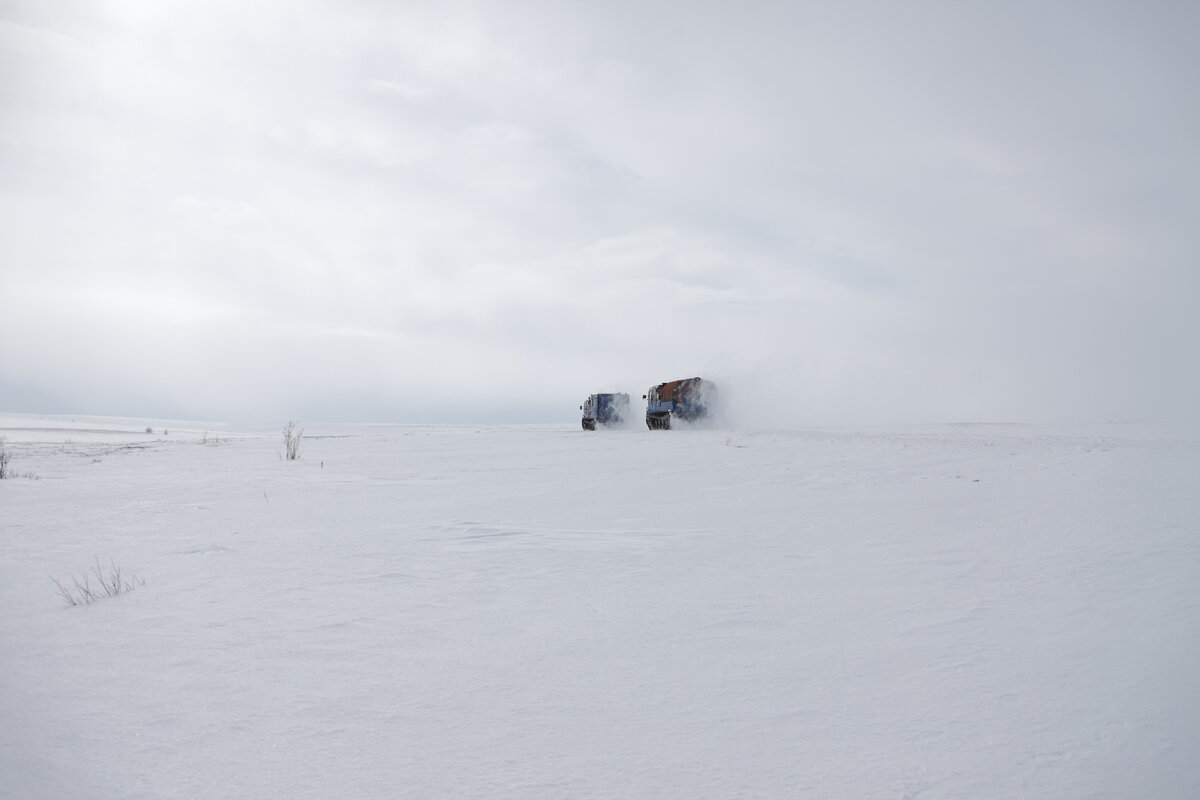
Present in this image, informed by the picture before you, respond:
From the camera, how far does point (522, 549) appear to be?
565cm

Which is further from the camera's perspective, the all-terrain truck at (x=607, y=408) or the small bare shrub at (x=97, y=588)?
the all-terrain truck at (x=607, y=408)

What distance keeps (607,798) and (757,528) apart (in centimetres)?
439

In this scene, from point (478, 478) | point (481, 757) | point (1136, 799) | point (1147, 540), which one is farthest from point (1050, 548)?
point (478, 478)

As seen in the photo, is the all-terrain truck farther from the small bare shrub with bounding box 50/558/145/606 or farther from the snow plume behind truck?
the small bare shrub with bounding box 50/558/145/606

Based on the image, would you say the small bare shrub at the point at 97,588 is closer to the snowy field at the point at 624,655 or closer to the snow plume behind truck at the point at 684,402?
the snowy field at the point at 624,655

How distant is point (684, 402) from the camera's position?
111 feet

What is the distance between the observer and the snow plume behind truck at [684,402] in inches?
1331

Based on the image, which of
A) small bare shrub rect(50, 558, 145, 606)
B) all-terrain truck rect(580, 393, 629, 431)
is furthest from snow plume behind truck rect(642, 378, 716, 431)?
small bare shrub rect(50, 558, 145, 606)

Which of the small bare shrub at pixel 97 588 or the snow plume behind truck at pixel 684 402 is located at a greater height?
the snow plume behind truck at pixel 684 402

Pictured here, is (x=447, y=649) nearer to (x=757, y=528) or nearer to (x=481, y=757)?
(x=481, y=757)

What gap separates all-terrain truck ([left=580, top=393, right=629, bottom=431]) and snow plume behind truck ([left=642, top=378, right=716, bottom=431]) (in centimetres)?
479

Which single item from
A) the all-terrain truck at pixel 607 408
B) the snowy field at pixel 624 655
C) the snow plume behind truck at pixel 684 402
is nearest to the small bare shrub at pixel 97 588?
the snowy field at pixel 624 655

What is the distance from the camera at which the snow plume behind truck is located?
111 ft

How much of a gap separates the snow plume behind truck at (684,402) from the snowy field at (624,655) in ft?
87.4
